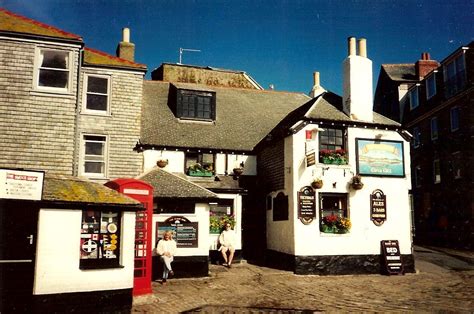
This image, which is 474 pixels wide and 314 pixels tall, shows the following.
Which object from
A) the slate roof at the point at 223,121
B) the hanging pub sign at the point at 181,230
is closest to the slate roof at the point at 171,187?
the hanging pub sign at the point at 181,230

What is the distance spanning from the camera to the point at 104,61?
17.2 metres

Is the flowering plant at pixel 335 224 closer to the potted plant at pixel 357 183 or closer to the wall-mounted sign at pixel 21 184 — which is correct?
the potted plant at pixel 357 183

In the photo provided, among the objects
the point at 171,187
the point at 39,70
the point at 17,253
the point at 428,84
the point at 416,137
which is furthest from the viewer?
the point at 416,137

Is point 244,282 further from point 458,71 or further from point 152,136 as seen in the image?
point 458,71

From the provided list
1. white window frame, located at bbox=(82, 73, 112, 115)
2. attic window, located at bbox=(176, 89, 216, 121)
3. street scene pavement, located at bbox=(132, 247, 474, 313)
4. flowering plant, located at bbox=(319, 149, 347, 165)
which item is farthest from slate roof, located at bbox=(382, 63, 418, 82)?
white window frame, located at bbox=(82, 73, 112, 115)

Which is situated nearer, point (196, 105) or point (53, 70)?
point (53, 70)

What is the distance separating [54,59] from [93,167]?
4630 millimetres

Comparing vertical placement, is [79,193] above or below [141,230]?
above

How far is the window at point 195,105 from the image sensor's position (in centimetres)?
2061

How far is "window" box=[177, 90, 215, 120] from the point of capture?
2061cm

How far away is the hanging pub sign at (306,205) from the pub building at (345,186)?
0.04 meters

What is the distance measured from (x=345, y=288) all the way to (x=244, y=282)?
3.41 meters

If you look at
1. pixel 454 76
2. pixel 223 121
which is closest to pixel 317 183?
pixel 223 121

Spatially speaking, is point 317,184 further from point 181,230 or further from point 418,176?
point 418,176
